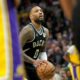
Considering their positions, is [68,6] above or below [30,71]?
above

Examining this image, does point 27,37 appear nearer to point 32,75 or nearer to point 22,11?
point 32,75

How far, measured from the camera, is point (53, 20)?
16062 mm

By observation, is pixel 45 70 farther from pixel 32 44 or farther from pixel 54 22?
pixel 54 22

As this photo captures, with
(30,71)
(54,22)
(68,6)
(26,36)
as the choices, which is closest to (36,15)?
(26,36)

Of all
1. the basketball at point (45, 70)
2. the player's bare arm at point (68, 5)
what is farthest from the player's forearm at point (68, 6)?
the basketball at point (45, 70)

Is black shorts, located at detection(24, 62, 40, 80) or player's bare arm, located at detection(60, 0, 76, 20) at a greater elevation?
player's bare arm, located at detection(60, 0, 76, 20)

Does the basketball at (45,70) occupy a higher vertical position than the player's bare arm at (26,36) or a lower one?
higher

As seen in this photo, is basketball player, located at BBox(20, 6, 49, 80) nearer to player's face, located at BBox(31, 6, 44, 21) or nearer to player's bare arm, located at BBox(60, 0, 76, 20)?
player's face, located at BBox(31, 6, 44, 21)

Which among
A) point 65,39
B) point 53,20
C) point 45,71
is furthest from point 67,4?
point 53,20

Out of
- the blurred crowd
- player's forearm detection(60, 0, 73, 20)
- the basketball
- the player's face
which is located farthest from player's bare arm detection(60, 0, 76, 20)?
the blurred crowd

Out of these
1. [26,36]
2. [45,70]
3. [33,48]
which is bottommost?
[33,48]

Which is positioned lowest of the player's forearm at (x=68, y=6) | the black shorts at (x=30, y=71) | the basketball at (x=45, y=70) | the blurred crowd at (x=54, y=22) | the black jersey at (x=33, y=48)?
the blurred crowd at (x=54, y=22)

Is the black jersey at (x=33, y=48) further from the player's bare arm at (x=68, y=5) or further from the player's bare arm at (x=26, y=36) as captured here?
the player's bare arm at (x=68, y=5)

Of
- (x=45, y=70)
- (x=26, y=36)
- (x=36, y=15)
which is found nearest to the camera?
(x=45, y=70)
